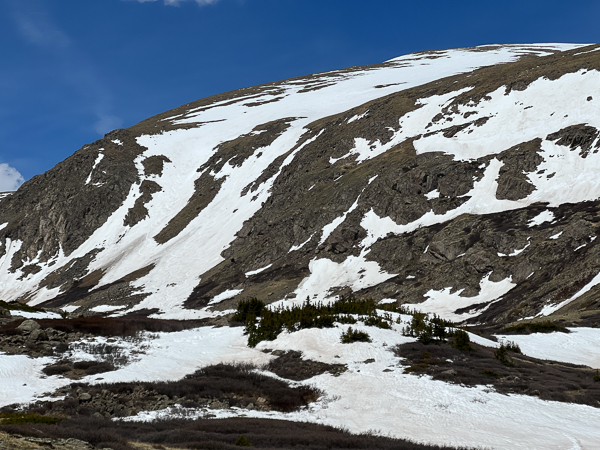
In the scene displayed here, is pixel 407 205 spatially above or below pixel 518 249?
above

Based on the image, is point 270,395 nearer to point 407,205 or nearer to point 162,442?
point 162,442

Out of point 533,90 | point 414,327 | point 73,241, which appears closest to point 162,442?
point 414,327

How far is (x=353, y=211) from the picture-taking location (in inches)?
2628

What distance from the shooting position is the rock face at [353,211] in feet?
154

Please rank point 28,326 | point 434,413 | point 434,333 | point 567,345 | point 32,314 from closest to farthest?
1. point 434,413
2. point 28,326
3. point 434,333
4. point 567,345
5. point 32,314

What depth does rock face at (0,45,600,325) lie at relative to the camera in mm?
46969

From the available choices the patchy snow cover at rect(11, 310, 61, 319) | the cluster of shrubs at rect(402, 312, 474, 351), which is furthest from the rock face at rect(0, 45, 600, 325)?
the patchy snow cover at rect(11, 310, 61, 319)

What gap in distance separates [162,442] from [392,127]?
79.4 metres

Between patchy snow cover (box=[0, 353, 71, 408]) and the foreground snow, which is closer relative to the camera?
the foreground snow

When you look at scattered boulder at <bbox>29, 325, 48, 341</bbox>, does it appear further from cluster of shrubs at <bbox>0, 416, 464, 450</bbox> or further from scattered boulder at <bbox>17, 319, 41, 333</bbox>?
cluster of shrubs at <bbox>0, 416, 464, 450</bbox>

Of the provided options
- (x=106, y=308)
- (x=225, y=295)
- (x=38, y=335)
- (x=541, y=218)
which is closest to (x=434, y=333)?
→ (x=38, y=335)

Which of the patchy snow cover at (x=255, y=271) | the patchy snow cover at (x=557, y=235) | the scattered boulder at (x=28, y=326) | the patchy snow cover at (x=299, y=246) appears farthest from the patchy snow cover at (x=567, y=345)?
the patchy snow cover at (x=255, y=271)

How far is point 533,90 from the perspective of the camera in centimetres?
7238

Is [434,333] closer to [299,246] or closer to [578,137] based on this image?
[299,246]
